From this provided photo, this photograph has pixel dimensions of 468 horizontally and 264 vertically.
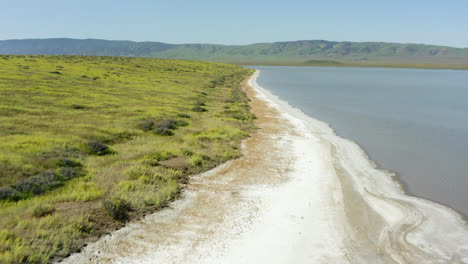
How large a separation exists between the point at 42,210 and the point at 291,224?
26.0ft

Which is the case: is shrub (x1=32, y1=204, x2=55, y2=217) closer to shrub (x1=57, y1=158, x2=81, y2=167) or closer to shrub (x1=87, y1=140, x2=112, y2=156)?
shrub (x1=57, y1=158, x2=81, y2=167)

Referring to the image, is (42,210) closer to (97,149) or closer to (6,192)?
(6,192)

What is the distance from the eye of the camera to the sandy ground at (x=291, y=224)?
9445mm

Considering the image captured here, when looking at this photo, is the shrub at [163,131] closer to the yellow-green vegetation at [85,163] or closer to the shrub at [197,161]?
the yellow-green vegetation at [85,163]

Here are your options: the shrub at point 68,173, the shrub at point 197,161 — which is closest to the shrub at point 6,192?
the shrub at point 68,173

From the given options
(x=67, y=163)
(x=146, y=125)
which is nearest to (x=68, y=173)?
(x=67, y=163)

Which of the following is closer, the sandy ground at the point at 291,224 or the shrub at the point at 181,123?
the sandy ground at the point at 291,224

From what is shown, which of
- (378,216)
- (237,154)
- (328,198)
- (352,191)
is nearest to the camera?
(378,216)

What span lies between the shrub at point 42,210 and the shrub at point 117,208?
161 centimetres

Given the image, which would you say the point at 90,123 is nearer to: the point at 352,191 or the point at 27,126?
the point at 27,126

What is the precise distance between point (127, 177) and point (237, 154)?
7384mm

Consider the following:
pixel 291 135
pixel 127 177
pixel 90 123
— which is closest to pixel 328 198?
pixel 127 177

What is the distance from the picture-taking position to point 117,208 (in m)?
10.9

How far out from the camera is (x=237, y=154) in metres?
19.8
